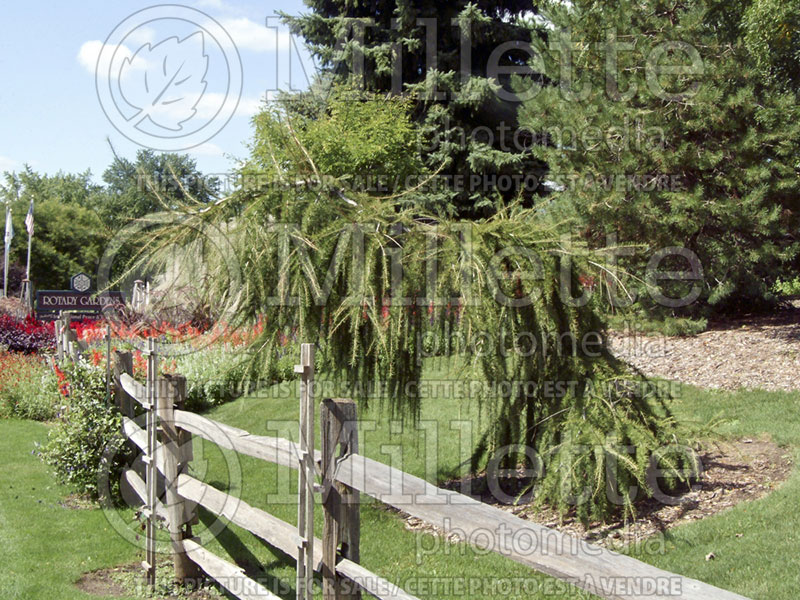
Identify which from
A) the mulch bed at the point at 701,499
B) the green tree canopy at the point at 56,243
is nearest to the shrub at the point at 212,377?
the mulch bed at the point at 701,499

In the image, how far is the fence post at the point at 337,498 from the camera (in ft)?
11.6

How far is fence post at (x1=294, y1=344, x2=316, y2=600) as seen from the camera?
3.66 meters

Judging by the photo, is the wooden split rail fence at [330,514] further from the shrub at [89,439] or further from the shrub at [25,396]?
the shrub at [25,396]

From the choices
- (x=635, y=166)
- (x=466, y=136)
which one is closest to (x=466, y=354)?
(x=635, y=166)

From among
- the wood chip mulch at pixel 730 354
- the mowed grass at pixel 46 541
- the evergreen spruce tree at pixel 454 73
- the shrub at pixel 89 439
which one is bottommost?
the mowed grass at pixel 46 541

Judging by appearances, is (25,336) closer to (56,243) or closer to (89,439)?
(89,439)

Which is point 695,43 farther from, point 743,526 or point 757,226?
point 743,526

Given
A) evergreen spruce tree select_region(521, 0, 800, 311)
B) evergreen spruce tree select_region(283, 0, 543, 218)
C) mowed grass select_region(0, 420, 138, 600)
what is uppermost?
evergreen spruce tree select_region(283, 0, 543, 218)

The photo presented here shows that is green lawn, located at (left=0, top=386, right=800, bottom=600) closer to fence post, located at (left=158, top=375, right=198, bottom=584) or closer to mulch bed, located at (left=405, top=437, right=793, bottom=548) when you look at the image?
mulch bed, located at (left=405, top=437, right=793, bottom=548)

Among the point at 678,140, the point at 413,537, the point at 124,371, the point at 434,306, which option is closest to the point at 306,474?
the point at 434,306

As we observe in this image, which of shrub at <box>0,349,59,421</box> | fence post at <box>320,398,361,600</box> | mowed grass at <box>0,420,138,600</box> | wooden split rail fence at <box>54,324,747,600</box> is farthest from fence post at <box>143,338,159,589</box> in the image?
shrub at <box>0,349,59,421</box>

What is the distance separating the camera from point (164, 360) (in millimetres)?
12555

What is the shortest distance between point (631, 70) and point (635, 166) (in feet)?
4.74

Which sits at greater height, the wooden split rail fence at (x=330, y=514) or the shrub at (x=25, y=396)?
the wooden split rail fence at (x=330, y=514)
